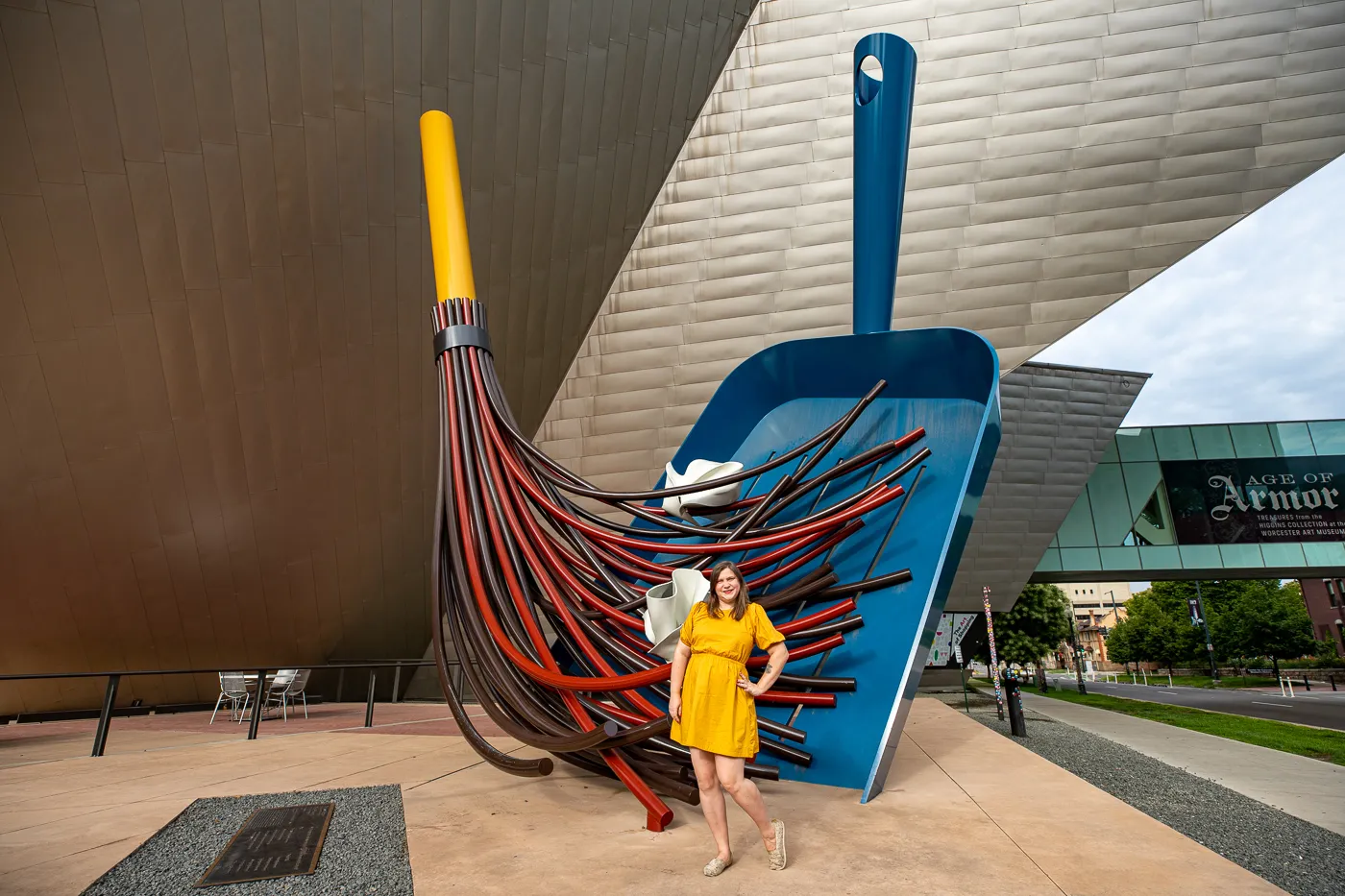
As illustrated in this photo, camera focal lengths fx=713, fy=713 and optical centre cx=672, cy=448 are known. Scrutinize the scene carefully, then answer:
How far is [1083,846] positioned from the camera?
7.70 feet

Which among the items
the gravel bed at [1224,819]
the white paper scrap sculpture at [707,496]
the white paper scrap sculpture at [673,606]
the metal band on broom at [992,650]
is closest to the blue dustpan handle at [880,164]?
the white paper scrap sculpture at [707,496]

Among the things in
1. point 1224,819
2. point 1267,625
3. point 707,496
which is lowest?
point 1267,625

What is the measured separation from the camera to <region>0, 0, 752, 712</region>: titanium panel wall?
488 centimetres

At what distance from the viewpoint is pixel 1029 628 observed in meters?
23.0

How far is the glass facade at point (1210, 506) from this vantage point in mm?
16828

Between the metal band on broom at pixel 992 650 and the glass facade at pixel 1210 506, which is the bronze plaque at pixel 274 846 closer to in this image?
the metal band on broom at pixel 992 650

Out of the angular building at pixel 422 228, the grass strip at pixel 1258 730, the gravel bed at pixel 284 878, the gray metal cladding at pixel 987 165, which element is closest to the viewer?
the gravel bed at pixel 284 878

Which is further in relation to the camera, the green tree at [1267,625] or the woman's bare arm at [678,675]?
the green tree at [1267,625]

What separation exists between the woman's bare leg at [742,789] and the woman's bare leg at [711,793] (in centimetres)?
2

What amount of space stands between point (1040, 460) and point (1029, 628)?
12.7 meters

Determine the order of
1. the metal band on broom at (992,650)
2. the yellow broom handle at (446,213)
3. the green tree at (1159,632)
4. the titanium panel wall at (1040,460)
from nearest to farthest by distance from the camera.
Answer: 1. the yellow broom handle at (446,213)
2. the metal band on broom at (992,650)
3. the titanium panel wall at (1040,460)
4. the green tree at (1159,632)

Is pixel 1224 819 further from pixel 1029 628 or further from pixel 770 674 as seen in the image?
pixel 1029 628

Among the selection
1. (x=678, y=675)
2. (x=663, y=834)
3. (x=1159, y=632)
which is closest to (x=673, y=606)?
(x=678, y=675)

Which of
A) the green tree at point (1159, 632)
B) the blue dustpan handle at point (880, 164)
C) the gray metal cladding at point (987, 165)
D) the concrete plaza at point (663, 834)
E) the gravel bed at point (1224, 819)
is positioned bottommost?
the green tree at point (1159, 632)
